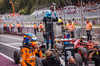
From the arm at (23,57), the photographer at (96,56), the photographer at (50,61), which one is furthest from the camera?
the photographer at (96,56)

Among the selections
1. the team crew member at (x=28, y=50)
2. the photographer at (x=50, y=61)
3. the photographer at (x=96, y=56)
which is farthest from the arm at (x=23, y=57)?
the photographer at (x=96, y=56)

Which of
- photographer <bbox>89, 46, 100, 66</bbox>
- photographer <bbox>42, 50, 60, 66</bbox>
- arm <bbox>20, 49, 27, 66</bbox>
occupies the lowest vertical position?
photographer <bbox>89, 46, 100, 66</bbox>

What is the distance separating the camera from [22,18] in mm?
28953

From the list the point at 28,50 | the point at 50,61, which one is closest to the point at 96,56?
the point at 50,61

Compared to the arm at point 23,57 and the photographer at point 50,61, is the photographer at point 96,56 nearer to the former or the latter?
the photographer at point 50,61

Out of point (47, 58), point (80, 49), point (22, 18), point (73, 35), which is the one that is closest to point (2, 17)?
point (22, 18)

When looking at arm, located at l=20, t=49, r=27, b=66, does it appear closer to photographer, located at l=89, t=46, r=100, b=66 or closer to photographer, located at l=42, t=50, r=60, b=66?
photographer, located at l=42, t=50, r=60, b=66

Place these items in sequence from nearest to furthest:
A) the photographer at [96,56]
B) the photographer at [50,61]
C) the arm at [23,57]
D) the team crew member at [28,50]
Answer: the arm at [23,57] → the team crew member at [28,50] → the photographer at [50,61] → the photographer at [96,56]

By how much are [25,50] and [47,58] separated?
783mm

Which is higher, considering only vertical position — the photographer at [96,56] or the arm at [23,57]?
the arm at [23,57]

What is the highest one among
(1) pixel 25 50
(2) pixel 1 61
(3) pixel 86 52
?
(1) pixel 25 50

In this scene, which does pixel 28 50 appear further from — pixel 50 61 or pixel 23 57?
pixel 50 61

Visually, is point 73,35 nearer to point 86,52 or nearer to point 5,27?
point 86,52

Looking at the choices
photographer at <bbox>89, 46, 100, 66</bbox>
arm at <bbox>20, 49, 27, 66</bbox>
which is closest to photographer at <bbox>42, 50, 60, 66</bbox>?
arm at <bbox>20, 49, 27, 66</bbox>
